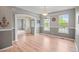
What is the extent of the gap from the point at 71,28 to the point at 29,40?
163 centimetres

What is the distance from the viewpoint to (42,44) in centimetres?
398

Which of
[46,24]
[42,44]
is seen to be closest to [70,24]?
[46,24]

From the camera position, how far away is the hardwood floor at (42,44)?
359cm

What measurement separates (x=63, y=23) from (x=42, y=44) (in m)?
1.11

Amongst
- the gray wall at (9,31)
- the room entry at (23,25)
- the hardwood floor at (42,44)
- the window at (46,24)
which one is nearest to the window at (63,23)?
the hardwood floor at (42,44)

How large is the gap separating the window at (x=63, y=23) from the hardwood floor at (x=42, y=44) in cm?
32

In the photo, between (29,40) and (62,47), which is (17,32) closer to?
(29,40)

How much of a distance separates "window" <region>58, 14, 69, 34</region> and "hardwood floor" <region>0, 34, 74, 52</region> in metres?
0.32

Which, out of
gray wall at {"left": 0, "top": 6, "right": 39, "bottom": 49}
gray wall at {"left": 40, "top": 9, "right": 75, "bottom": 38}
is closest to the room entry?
gray wall at {"left": 0, "top": 6, "right": 39, "bottom": 49}

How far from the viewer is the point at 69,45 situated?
12.2 feet

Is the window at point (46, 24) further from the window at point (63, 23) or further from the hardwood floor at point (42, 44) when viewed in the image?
the window at point (63, 23)

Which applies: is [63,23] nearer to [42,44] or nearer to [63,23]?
[63,23]
